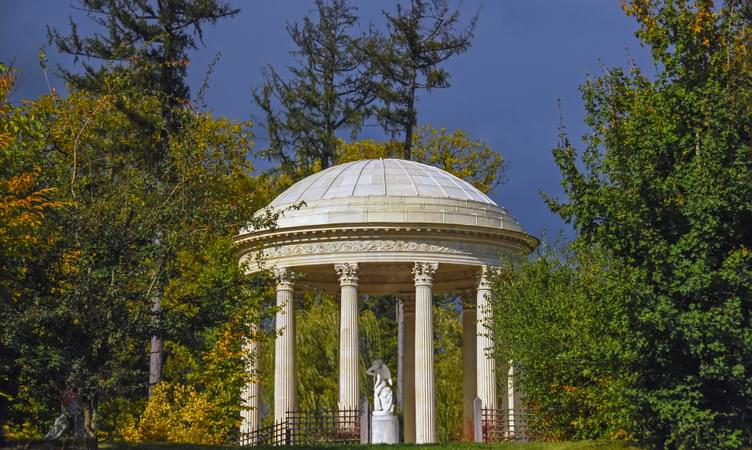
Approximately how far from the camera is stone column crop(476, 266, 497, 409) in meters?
53.1

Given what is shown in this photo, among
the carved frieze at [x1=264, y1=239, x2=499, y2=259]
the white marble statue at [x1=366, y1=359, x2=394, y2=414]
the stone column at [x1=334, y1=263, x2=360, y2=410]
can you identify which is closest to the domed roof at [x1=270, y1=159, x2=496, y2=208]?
the carved frieze at [x1=264, y1=239, x2=499, y2=259]

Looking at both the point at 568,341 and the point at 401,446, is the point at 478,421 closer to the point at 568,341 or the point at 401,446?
the point at 401,446

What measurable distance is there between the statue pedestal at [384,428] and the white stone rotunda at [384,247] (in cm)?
401

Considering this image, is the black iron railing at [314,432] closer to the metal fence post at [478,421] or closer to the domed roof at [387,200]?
the metal fence post at [478,421]

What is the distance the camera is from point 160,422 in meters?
42.9

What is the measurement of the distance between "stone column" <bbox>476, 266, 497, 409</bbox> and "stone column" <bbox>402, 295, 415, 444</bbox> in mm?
6620

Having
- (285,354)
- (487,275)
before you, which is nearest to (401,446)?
(487,275)

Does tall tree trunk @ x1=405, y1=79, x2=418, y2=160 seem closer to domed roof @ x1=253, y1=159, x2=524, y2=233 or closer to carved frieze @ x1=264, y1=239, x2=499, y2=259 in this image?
domed roof @ x1=253, y1=159, x2=524, y2=233

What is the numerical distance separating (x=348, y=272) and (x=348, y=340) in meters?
2.87

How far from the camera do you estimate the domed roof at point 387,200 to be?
51766mm

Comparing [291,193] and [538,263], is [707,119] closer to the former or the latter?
[538,263]

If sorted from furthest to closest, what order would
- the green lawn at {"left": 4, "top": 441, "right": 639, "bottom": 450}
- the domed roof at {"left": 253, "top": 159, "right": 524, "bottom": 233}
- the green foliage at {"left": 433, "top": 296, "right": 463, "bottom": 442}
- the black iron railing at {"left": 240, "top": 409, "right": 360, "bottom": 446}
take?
the green foliage at {"left": 433, "top": 296, "right": 463, "bottom": 442}, the domed roof at {"left": 253, "top": 159, "right": 524, "bottom": 233}, the black iron railing at {"left": 240, "top": 409, "right": 360, "bottom": 446}, the green lawn at {"left": 4, "top": 441, "right": 639, "bottom": 450}

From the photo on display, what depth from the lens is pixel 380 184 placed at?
54594 mm

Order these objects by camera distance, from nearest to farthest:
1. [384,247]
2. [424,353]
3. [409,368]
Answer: [384,247] → [424,353] → [409,368]
